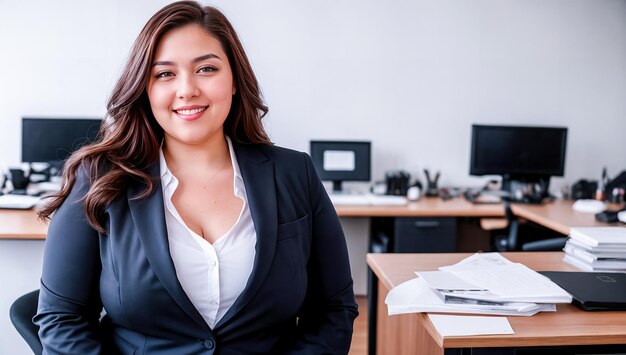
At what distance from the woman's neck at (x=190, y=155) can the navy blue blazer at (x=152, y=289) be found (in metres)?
0.08

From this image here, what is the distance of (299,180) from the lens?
4.87 feet

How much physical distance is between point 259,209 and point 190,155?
0.85 feet

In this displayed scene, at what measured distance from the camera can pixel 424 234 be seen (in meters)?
3.44

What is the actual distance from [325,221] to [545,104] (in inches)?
129

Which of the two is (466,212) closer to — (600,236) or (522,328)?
(600,236)

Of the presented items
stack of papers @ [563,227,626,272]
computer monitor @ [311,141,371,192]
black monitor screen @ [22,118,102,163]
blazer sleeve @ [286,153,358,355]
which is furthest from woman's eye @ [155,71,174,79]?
computer monitor @ [311,141,371,192]

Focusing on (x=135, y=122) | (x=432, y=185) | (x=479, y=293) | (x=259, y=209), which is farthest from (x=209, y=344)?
(x=432, y=185)

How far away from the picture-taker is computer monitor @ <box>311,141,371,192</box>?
384 centimetres

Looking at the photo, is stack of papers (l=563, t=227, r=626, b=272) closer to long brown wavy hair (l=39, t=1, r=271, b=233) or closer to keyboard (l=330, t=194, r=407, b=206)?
long brown wavy hair (l=39, t=1, r=271, b=233)

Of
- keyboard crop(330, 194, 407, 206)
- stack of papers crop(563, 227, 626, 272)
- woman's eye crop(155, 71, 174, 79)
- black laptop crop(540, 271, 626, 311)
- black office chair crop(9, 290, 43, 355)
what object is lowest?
black office chair crop(9, 290, 43, 355)

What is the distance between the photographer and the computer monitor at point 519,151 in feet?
12.6

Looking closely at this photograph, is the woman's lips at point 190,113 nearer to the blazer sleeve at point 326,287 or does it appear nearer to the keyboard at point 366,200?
the blazer sleeve at point 326,287

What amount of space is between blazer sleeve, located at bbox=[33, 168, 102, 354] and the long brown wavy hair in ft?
0.14

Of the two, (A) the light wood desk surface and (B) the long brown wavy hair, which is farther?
(A) the light wood desk surface
